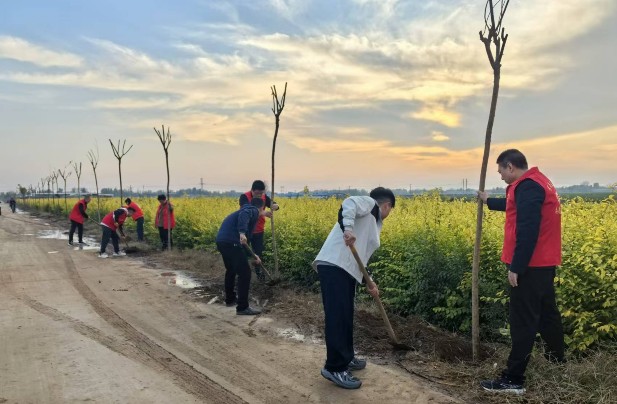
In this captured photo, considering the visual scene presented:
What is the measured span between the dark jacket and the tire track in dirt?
1792mm

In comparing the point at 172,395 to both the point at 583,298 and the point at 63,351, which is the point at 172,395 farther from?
the point at 583,298

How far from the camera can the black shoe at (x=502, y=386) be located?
12.2ft

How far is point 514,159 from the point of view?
3.90 meters

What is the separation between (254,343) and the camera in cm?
537

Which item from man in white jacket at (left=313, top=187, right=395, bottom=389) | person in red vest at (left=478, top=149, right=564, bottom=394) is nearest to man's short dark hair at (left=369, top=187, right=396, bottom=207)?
man in white jacket at (left=313, top=187, right=395, bottom=389)

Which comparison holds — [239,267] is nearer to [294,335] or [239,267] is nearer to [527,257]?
[294,335]

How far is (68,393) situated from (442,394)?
3.22m

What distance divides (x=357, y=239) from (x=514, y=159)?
1.51m

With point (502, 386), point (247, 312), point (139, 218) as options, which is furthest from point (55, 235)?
point (502, 386)

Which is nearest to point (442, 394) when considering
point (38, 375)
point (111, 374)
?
point (111, 374)

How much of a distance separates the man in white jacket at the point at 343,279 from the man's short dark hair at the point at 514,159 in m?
1.02

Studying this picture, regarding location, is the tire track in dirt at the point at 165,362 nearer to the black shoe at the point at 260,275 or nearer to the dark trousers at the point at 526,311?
the dark trousers at the point at 526,311

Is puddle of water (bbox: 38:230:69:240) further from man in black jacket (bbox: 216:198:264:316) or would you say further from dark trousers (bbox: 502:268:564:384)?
dark trousers (bbox: 502:268:564:384)

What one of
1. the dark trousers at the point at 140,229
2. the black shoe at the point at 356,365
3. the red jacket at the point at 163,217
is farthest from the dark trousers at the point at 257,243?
the dark trousers at the point at 140,229
